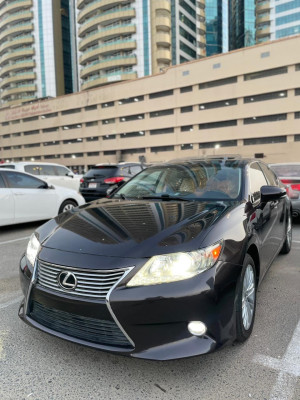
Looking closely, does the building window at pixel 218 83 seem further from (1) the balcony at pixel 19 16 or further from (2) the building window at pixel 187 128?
(1) the balcony at pixel 19 16

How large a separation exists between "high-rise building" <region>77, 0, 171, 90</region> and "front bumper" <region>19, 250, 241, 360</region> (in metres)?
60.4

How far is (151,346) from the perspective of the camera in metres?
1.88

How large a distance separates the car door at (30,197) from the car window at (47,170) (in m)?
4.16

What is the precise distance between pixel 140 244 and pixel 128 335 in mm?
576

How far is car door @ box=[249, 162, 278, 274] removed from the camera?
291 cm

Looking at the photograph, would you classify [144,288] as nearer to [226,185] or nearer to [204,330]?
[204,330]

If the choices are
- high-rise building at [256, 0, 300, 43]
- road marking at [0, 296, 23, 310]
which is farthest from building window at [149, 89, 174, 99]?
road marking at [0, 296, 23, 310]

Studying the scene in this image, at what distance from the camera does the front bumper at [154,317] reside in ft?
6.08

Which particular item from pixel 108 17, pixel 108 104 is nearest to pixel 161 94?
pixel 108 104

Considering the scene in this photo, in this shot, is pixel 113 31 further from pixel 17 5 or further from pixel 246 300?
pixel 246 300

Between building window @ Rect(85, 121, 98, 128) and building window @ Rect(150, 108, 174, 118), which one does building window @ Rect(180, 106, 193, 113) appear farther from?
building window @ Rect(85, 121, 98, 128)

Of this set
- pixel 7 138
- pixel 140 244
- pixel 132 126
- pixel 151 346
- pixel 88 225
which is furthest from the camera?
pixel 7 138

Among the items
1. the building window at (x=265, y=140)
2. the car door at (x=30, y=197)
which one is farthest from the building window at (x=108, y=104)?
the car door at (x=30, y=197)

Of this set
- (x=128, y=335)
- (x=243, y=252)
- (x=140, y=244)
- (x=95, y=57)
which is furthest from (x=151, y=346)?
(x=95, y=57)
